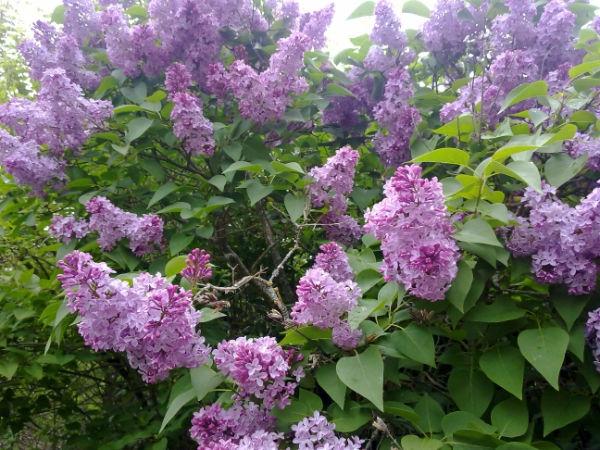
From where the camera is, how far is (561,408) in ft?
5.07

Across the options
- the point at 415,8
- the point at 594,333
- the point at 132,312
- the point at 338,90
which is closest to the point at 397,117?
the point at 338,90

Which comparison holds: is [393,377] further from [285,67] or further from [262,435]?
[285,67]

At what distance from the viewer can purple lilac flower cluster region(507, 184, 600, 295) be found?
1.45 metres

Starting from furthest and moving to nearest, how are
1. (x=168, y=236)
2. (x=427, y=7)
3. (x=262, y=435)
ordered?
(x=427, y=7)
(x=168, y=236)
(x=262, y=435)

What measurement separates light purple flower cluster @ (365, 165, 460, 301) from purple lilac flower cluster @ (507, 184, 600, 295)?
260 millimetres

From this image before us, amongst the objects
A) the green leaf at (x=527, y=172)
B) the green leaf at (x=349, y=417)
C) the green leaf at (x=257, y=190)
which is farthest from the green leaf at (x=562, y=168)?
the green leaf at (x=257, y=190)

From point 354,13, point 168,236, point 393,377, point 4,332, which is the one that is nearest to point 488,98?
point 354,13

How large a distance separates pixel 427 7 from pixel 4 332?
267 centimetres

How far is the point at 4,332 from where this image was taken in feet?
8.64

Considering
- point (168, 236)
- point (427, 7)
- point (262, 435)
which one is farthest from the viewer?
point (427, 7)

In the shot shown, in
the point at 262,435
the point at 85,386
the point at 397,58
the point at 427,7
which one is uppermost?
the point at 427,7

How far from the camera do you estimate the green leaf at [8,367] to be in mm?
2474

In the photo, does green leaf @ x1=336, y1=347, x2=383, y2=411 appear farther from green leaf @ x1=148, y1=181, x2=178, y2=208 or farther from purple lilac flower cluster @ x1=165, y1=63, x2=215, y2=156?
purple lilac flower cluster @ x1=165, y1=63, x2=215, y2=156


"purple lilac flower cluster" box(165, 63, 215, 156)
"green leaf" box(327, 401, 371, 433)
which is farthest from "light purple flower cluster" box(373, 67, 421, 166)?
"green leaf" box(327, 401, 371, 433)
